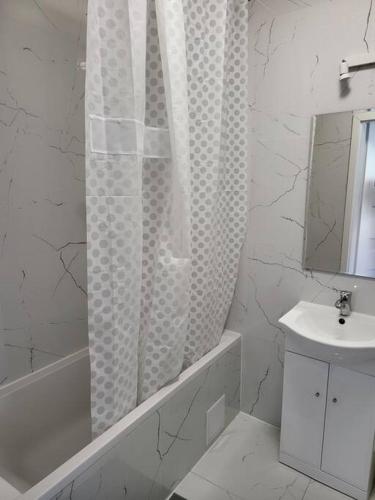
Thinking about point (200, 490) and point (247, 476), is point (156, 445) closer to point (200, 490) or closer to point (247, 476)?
point (200, 490)

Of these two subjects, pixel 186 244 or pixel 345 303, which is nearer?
pixel 186 244

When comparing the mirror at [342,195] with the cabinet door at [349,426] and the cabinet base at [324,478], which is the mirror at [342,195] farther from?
the cabinet base at [324,478]

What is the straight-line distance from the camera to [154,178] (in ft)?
4.58

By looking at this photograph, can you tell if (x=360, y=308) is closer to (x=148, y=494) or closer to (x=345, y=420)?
(x=345, y=420)

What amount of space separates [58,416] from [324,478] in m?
1.37

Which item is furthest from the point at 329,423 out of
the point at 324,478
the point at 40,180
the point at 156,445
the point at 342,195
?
the point at 40,180

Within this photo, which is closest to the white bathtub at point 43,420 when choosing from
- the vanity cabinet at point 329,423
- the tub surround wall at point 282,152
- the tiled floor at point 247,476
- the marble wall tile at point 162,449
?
the marble wall tile at point 162,449

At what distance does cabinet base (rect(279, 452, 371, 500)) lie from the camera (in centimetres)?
156

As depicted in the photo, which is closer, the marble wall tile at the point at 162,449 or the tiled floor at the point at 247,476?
the marble wall tile at the point at 162,449

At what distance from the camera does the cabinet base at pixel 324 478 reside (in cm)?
156

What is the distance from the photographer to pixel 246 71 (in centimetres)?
176

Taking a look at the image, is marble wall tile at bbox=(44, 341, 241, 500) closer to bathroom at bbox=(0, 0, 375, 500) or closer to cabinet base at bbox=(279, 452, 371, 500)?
bathroom at bbox=(0, 0, 375, 500)

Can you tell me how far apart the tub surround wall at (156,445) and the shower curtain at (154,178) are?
0.26 feet

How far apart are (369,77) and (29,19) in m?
1.54
